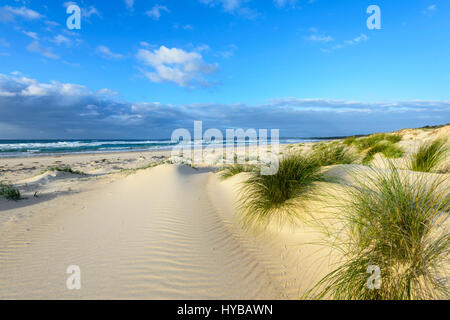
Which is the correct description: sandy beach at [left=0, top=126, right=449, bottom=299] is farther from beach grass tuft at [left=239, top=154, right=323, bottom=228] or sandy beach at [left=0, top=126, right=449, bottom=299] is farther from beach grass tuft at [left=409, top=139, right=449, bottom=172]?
beach grass tuft at [left=409, top=139, right=449, bottom=172]

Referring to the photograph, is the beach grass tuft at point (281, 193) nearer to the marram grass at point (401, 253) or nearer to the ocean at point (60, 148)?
the marram grass at point (401, 253)

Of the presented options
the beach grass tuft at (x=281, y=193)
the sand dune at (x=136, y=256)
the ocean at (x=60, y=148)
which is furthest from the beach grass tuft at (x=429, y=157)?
the ocean at (x=60, y=148)

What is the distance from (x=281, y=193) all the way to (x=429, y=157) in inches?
180

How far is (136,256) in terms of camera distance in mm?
2889

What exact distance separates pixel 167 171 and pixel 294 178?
22.9 feet

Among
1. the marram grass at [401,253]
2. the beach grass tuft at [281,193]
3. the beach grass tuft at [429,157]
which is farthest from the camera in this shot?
the beach grass tuft at [429,157]

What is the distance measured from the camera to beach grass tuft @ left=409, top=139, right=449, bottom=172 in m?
5.21

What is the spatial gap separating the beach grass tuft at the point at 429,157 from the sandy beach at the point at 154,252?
2252 mm

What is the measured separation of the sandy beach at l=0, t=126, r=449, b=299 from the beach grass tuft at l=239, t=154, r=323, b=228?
25 cm

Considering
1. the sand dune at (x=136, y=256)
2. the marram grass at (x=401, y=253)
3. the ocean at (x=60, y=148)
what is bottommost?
the sand dune at (x=136, y=256)

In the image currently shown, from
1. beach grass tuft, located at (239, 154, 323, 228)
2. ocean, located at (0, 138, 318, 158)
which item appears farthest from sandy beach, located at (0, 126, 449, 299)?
ocean, located at (0, 138, 318, 158)

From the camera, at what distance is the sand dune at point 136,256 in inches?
90.2
